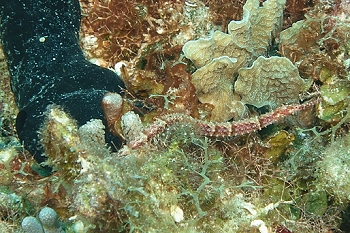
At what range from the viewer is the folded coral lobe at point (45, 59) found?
311 centimetres

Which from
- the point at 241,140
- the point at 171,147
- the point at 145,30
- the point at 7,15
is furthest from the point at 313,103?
the point at 7,15

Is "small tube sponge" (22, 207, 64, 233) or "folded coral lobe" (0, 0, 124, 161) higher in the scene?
"folded coral lobe" (0, 0, 124, 161)

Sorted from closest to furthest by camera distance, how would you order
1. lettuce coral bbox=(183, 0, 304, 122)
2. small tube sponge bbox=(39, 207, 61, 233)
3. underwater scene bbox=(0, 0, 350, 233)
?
underwater scene bbox=(0, 0, 350, 233), small tube sponge bbox=(39, 207, 61, 233), lettuce coral bbox=(183, 0, 304, 122)

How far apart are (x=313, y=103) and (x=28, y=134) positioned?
8.28 feet

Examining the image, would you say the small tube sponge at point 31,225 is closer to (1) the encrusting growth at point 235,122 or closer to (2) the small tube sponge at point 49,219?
(2) the small tube sponge at point 49,219

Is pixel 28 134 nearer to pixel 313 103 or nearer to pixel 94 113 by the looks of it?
pixel 94 113

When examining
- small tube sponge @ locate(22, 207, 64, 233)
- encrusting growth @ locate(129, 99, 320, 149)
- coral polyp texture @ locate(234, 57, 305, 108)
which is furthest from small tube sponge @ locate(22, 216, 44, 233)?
coral polyp texture @ locate(234, 57, 305, 108)

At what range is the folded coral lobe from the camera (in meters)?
3.11

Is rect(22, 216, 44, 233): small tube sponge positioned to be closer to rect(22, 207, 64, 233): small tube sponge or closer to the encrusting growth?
rect(22, 207, 64, 233): small tube sponge

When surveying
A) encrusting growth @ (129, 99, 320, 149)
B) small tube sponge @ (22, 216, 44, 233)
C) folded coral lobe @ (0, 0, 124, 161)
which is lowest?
small tube sponge @ (22, 216, 44, 233)

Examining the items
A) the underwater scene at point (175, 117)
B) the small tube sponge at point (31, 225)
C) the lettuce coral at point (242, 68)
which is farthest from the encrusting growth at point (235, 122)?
the small tube sponge at point (31, 225)

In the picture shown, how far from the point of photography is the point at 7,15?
11.0 ft

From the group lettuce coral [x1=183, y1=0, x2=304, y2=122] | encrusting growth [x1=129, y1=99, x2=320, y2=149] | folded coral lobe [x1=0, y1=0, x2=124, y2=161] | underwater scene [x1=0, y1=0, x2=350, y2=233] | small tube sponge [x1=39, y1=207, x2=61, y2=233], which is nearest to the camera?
underwater scene [x1=0, y1=0, x2=350, y2=233]

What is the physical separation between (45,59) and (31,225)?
67.9 inches
